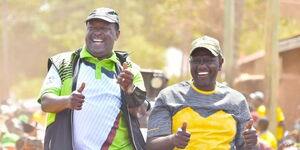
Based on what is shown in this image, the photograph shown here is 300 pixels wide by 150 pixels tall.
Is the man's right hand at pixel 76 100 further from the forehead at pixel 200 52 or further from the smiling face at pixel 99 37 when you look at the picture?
the forehead at pixel 200 52

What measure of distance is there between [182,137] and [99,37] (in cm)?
81

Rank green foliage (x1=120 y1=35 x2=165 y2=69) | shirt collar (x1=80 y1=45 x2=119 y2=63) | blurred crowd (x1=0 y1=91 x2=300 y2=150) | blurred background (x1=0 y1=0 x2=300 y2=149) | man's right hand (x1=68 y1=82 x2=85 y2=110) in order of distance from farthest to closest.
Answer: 1. green foliage (x1=120 y1=35 x2=165 y2=69)
2. blurred background (x1=0 y1=0 x2=300 y2=149)
3. blurred crowd (x1=0 y1=91 x2=300 y2=150)
4. shirt collar (x1=80 y1=45 x2=119 y2=63)
5. man's right hand (x1=68 y1=82 x2=85 y2=110)

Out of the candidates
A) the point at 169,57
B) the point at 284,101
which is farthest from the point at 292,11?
the point at 169,57

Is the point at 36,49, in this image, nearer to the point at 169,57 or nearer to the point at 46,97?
the point at 169,57

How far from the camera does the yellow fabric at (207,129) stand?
501cm

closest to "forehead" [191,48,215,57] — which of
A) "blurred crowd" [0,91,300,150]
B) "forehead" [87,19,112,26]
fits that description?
"forehead" [87,19,112,26]

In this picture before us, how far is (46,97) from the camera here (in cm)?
498

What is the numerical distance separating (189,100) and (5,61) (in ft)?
88.8

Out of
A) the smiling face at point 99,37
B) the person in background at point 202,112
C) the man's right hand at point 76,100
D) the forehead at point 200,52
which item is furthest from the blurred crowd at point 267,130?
the man's right hand at point 76,100

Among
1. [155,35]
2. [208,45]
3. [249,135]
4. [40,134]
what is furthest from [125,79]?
[155,35]

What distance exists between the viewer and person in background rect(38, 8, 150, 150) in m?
5.02

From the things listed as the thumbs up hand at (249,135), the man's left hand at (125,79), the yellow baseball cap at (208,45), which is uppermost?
the yellow baseball cap at (208,45)

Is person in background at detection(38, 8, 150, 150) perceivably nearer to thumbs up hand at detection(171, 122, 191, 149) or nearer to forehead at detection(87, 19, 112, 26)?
forehead at detection(87, 19, 112, 26)

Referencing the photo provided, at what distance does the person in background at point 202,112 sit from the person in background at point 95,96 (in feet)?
0.50
